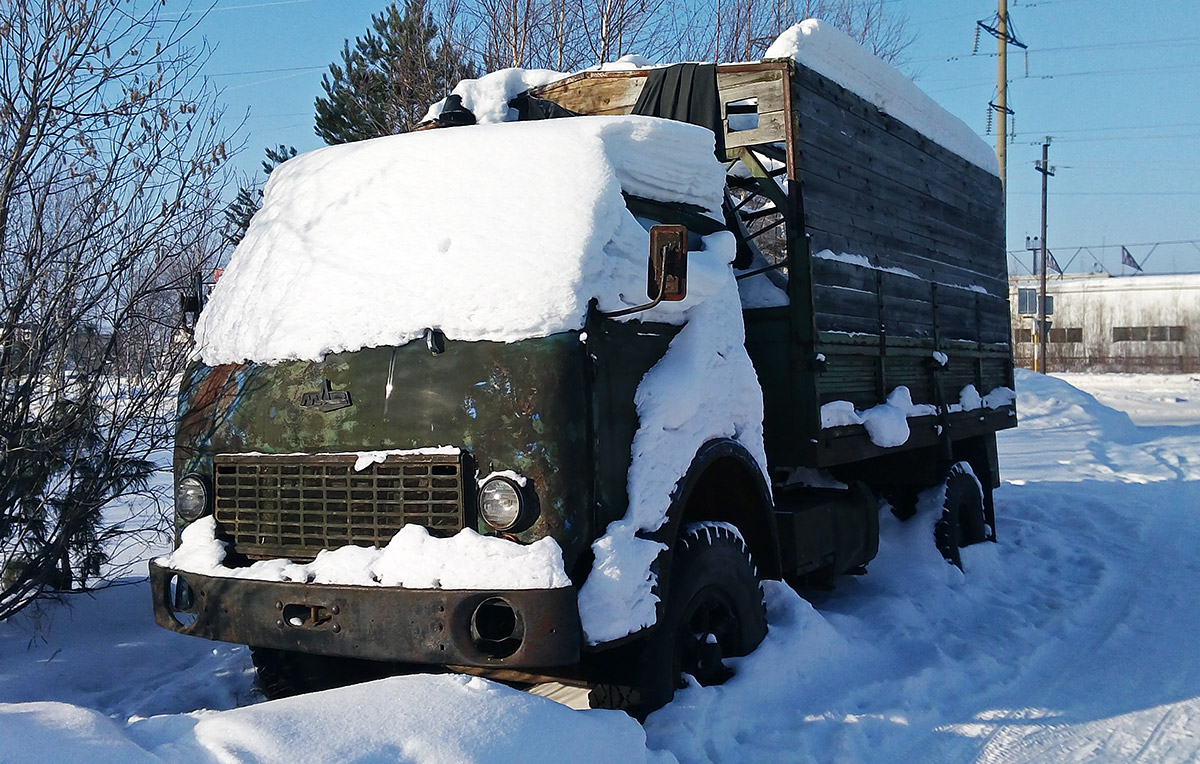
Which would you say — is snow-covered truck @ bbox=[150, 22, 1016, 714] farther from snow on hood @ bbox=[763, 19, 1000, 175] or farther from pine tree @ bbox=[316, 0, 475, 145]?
pine tree @ bbox=[316, 0, 475, 145]

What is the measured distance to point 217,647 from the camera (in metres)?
5.52

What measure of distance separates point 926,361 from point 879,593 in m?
1.74

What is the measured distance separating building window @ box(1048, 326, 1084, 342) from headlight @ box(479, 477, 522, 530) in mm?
48262

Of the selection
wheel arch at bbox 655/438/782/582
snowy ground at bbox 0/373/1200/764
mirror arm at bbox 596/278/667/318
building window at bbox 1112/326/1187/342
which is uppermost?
building window at bbox 1112/326/1187/342

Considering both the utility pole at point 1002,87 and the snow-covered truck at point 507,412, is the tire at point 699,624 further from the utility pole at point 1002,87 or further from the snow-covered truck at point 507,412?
the utility pole at point 1002,87

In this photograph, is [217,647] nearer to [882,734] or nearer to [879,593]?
[882,734]

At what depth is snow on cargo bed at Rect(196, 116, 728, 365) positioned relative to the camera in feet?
12.4

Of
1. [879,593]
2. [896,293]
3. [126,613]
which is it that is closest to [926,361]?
[896,293]

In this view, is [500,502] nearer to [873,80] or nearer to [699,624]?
[699,624]

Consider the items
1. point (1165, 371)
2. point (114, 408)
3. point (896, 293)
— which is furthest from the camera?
point (1165, 371)

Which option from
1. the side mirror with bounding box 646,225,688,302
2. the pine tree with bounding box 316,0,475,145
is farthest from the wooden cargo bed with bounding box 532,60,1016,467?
the pine tree with bounding box 316,0,475,145

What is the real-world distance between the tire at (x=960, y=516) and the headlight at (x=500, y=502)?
466 centimetres

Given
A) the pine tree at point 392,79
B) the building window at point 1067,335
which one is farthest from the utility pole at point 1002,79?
the building window at point 1067,335

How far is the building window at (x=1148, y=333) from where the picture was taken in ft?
146
